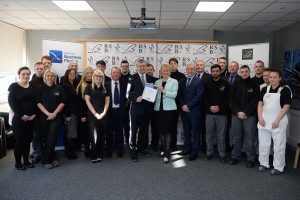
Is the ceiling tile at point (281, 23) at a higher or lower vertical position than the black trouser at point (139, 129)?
higher

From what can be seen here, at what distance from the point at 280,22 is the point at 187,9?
10.5ft

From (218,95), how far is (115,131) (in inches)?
69.1

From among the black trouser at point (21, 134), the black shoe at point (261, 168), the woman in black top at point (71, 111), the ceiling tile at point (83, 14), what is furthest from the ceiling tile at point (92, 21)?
the black shoe at point (261, 168)

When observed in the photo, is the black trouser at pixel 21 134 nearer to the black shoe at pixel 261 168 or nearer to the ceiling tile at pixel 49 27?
the black shoe at pixel 261 168

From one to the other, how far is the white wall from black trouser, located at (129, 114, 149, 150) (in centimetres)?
580

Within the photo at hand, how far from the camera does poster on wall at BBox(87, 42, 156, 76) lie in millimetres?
5625

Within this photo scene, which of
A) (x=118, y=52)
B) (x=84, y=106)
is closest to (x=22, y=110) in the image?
(x=84, y=106)

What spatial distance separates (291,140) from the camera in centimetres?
519

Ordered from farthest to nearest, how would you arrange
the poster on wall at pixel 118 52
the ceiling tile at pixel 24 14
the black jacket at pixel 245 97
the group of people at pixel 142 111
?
the ceiling tile at pixel 24 14 < the poster on wall at pixel 118 52 < the black jacket at pixel 245 97 < the group of people at pixel 142 111

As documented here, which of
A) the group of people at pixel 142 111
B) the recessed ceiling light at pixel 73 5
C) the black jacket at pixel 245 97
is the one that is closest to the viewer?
the group of people at pixel 142 111

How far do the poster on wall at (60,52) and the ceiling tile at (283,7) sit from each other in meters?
4.61

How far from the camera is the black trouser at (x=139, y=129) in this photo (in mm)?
4102

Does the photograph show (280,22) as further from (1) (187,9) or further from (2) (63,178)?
(2) (63,178)

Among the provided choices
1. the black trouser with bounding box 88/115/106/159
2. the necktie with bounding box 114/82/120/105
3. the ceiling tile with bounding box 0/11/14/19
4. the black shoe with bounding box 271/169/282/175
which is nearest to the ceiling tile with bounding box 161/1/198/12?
the necktie with bounding box 114/82/120/105
